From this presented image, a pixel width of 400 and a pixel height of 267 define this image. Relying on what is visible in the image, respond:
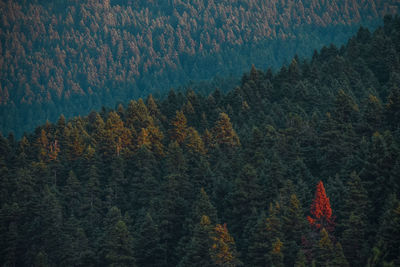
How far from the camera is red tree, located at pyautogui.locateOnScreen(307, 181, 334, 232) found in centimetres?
5222

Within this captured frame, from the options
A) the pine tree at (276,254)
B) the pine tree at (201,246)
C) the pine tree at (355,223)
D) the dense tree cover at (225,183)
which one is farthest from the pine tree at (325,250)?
the pine tree at (201,246)

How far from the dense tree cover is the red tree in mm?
139

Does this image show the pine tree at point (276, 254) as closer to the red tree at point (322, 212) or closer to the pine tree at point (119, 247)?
the red tree at point (322, 212)

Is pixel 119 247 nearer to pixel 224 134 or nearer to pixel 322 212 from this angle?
pixel 322 212

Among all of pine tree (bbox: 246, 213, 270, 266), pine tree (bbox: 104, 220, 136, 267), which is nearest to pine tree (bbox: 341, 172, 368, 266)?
pine tree (bbox: 246, 213, 270, 266)

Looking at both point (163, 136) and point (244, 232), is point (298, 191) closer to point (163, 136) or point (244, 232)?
point (244, 232)

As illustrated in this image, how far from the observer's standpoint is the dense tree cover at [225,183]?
5238cm

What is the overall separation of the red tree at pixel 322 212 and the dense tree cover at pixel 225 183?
0.46ft

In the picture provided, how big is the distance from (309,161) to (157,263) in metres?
23.7

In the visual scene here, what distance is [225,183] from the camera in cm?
6669

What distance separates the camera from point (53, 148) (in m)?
91.1

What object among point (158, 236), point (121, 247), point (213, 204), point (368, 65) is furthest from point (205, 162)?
point (368, 65)

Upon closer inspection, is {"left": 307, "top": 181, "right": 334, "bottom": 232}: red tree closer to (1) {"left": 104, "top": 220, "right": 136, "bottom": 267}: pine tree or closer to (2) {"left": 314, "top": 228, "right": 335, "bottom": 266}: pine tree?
(2) {"left": 314, "top": 228, "right": 335, "bottom": 266}: pine tree

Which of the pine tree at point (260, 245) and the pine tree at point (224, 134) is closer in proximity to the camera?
the pine tree at point (260, 245)
